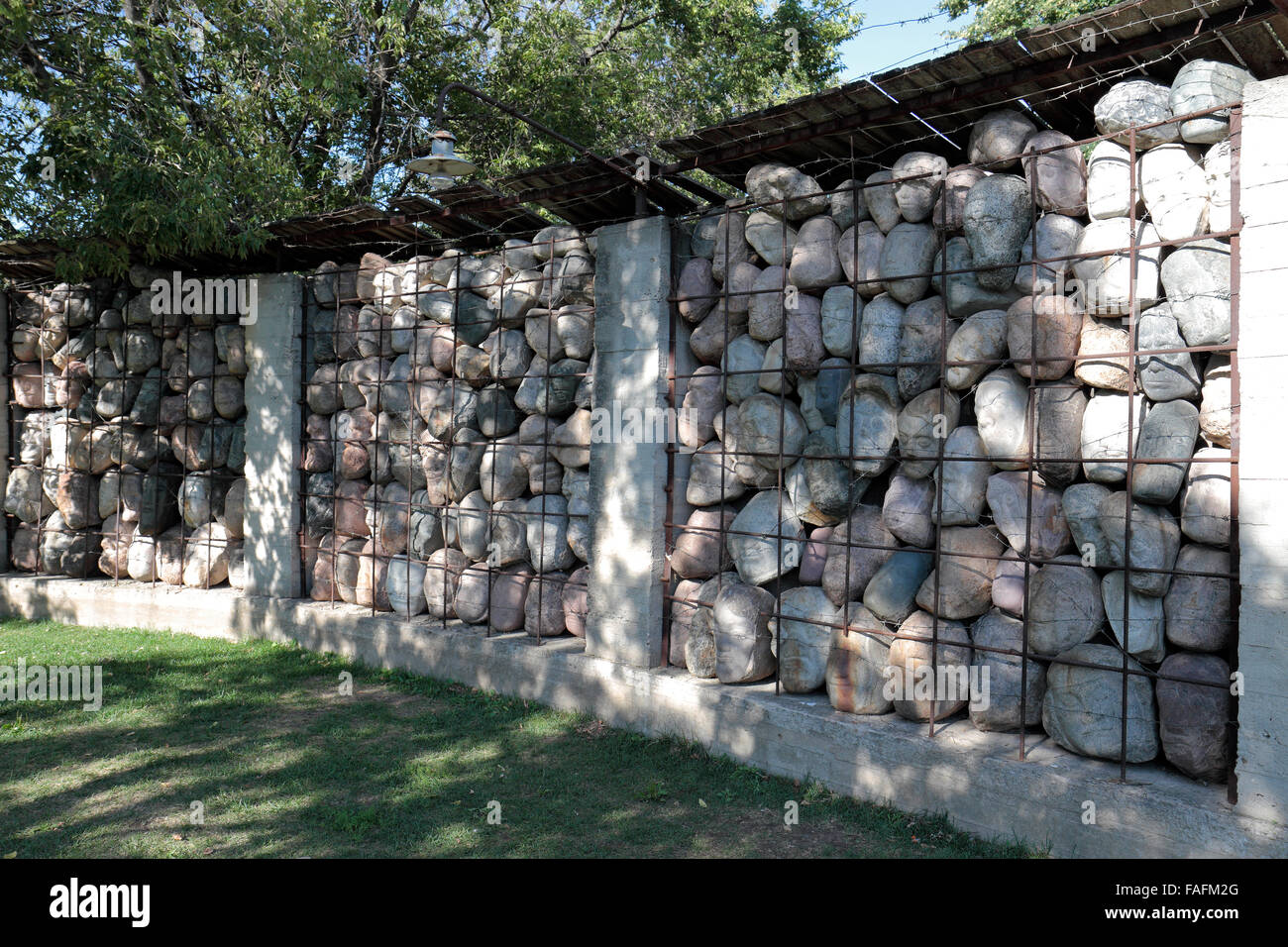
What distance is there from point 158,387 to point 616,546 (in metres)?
5.31

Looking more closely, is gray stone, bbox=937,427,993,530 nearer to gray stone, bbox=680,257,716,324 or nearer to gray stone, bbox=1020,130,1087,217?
gray stone, bbox=1020,130,1087,217

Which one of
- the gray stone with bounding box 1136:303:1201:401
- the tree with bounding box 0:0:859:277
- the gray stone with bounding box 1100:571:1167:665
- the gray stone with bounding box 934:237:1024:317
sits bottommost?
the gray stone with bounding box 1100:571:1167:665

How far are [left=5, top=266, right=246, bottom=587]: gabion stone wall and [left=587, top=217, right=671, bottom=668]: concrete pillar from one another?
12.8 feet

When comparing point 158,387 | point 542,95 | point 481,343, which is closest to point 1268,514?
point 481,343

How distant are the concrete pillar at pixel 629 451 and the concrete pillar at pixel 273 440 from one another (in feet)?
10.2

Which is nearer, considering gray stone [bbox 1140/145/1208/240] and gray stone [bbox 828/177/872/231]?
gray stone [bbox 1140/145/1208/240]

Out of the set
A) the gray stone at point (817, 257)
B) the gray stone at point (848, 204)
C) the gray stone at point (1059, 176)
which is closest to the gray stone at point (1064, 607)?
the gray stone at point (1059, 176)

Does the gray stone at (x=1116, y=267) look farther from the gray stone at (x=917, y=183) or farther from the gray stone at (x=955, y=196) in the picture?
the gray stone at (x=917, y=183)

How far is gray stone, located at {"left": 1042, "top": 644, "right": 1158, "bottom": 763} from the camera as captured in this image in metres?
3.92

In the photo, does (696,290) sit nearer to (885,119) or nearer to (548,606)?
(885,119)

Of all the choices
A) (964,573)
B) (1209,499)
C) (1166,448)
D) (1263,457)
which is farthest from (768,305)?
(1263,457)

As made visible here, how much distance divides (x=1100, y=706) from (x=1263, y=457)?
1.24 metres

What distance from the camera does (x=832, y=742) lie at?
4.72 m

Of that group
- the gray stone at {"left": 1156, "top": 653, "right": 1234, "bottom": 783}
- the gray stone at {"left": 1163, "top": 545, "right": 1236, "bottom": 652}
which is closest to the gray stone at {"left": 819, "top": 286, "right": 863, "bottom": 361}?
the gray stone at {"left": 1163, "top": 545, "right": 1236, "bottom": 652}
